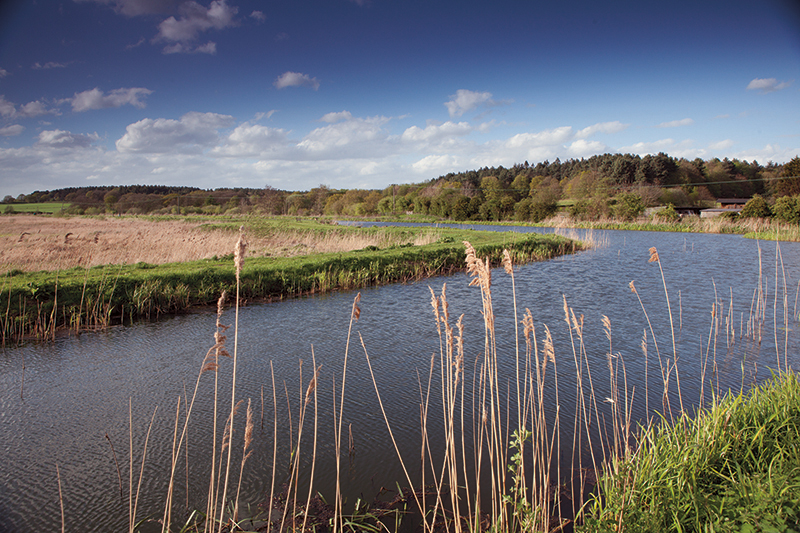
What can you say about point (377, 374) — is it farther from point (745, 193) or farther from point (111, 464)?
point (745, 193)

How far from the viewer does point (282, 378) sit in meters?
5.74

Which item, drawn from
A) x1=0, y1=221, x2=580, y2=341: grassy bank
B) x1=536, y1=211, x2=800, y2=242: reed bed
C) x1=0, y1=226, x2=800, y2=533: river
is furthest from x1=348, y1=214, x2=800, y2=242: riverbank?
x1=0, y1=221, x2=580, y2=341: grassy bank

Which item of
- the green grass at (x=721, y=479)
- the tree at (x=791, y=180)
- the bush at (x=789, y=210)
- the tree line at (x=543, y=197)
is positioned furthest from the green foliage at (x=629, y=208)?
the green grass at (x=721, y=479)

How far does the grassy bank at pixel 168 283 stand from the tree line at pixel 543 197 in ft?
98.2

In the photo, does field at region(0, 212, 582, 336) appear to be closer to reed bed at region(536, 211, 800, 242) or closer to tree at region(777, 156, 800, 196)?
reed bed at region(536, 211, 800, 242)

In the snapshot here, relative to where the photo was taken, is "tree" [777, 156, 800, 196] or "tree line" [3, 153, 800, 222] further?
"tree line" [3, 153, 800, 222]

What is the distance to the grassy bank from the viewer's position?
7.96 m

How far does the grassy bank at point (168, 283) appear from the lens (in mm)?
7965

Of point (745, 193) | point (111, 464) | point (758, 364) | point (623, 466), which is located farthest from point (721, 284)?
point (745, 193)

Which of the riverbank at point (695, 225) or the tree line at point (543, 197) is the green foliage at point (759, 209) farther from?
the tree line at point (543, 197)

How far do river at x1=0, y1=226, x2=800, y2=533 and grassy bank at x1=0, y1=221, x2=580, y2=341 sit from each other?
25.7 inches

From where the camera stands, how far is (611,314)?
898 cm

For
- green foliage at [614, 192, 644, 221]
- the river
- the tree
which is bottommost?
the river

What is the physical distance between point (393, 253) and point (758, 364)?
33.1 feet
